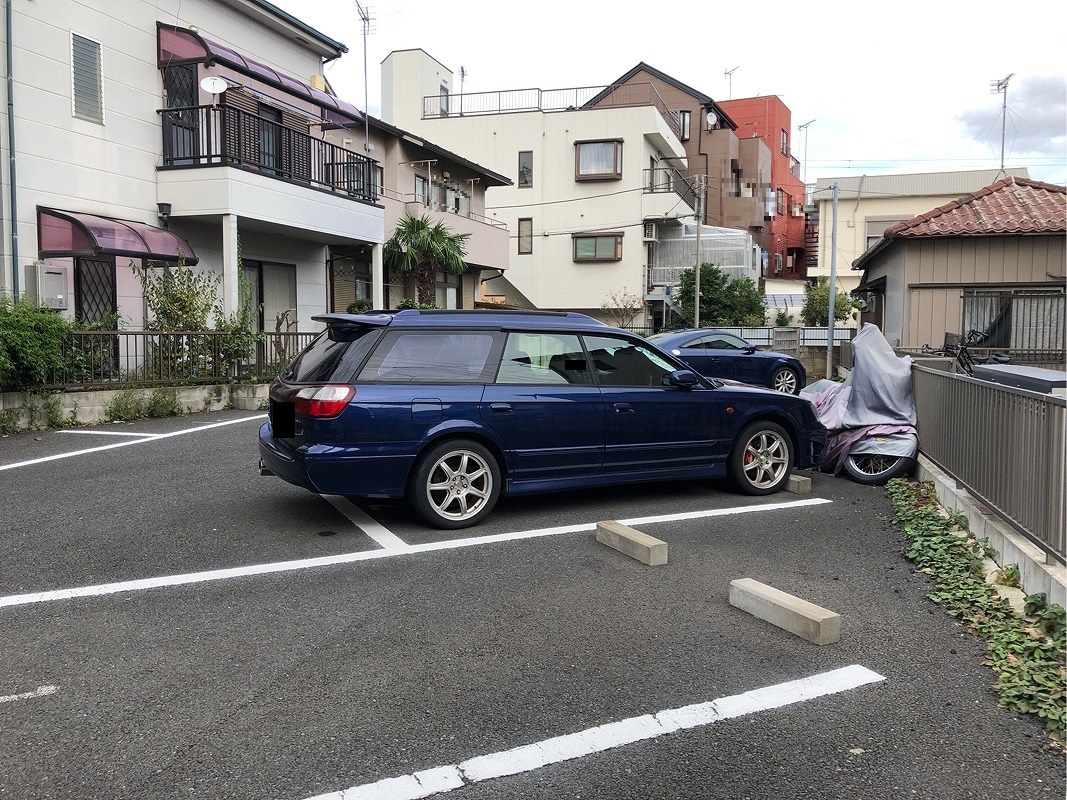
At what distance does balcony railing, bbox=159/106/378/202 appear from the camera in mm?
15467

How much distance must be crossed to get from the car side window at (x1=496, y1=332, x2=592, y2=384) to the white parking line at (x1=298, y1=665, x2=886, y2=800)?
3.31 m

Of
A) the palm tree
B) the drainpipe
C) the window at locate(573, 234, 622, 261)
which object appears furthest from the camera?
the window at locate(573, 234, 622, 261)

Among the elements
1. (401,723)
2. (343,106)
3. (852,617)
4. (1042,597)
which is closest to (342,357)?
(401,723)

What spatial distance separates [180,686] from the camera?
3.63 meters

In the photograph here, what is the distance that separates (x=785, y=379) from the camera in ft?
54.0

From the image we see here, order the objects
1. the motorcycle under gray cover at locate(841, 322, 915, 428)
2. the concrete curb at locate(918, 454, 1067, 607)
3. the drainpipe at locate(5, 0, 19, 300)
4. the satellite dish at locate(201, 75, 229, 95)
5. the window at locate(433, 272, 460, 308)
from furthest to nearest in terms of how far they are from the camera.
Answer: the window at locate(433, 272, 460, 308) → the satellite dish at locate(201, 75, 229, 95) → the drainpipe at locate(5, 0, 19, 300) → the motorcycle under gray cover at locate(841, 322, 915, 428) → the concrete curb at locate(918, 454, 1067, 607)

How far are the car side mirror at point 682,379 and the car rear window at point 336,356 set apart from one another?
2.44m

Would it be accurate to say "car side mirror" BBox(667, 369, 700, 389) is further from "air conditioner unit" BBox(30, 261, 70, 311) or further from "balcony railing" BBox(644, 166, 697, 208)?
"balcony railing" BBox(644, 166, 697, 208)

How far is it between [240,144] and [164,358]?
4.77m

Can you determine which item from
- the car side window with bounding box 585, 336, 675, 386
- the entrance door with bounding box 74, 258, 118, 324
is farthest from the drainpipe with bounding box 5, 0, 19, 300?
the car side window with bounding box 585, 336, 675, 386

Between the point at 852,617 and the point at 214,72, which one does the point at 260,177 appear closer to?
the point at 214,72

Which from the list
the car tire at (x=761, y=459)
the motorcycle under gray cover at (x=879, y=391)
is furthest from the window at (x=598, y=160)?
the car tire at (x=761, y=459)

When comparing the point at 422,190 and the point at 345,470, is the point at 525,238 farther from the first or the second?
the point at 345,470

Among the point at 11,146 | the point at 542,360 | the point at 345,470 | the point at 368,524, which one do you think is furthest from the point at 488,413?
the point at 11,146
